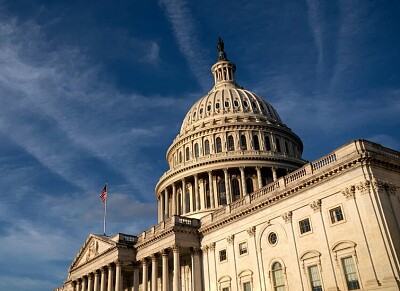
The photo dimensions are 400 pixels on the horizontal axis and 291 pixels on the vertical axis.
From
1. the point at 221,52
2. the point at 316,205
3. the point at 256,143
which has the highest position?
the point at 221,52

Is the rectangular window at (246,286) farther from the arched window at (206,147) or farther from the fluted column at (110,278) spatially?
the arched window at (206,147)

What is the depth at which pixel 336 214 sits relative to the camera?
3447cm

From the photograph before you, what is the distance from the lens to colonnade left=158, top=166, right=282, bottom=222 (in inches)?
2665

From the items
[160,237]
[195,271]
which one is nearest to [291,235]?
[195,271]

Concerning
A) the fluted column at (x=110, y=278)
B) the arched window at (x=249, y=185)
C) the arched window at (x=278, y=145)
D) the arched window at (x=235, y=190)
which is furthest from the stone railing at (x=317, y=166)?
the arched window at (x=278, y=145)

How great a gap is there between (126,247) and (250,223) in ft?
65.6

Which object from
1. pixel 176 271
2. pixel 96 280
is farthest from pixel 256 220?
pixel 96 280

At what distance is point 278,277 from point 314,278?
4.57m

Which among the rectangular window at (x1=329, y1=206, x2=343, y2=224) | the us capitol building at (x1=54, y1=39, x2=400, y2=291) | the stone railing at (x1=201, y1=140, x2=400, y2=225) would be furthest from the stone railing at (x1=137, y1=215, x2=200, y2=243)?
the rectangular window at (x1=329, y1=206, x2=343, y2=224)

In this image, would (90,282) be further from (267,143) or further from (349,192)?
(349,192)

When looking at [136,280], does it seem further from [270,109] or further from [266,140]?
[270,109]

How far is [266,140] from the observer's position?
75.5 meters

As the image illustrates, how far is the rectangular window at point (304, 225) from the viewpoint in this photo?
121 ft

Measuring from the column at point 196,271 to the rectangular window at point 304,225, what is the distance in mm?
15972
